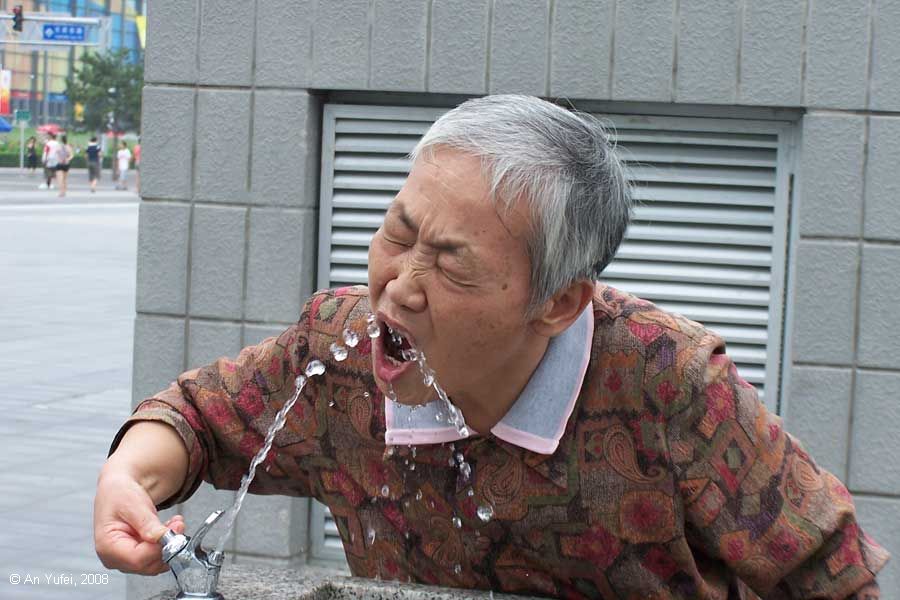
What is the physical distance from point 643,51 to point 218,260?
5.37ft

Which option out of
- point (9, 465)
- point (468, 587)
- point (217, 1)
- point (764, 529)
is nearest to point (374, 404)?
point (468, 587)

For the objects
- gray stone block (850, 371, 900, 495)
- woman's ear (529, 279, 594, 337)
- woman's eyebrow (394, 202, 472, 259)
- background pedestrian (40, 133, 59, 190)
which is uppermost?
A: background pedestrian (40, 133, 59, 190)

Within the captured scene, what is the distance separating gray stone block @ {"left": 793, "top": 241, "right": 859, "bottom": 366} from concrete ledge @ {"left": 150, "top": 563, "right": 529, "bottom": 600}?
2.60 metres

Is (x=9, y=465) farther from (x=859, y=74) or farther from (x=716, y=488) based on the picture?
(x=716, y=488)

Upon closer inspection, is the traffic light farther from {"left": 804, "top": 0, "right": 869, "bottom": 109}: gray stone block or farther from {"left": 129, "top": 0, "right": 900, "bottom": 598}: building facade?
{"left": 804, "top": 0, "right": 869, "bottom": 109}: gray stone block

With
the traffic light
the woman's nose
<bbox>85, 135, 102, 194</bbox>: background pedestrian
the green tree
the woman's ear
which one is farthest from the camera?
the green tree

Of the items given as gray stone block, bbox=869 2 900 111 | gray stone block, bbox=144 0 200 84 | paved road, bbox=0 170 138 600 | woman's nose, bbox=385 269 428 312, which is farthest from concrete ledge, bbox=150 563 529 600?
paved road, bbox=0 170 138 600

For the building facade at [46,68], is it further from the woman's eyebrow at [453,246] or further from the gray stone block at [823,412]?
the woman's eyebrow at [453,246]

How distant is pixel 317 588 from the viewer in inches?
76.0

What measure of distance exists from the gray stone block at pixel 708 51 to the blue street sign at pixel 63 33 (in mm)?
43002

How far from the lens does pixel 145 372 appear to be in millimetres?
4801

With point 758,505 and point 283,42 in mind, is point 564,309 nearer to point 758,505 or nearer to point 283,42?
point 758,505

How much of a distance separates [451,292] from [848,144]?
2.80 meters

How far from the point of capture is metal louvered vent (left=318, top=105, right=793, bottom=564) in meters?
4.47
